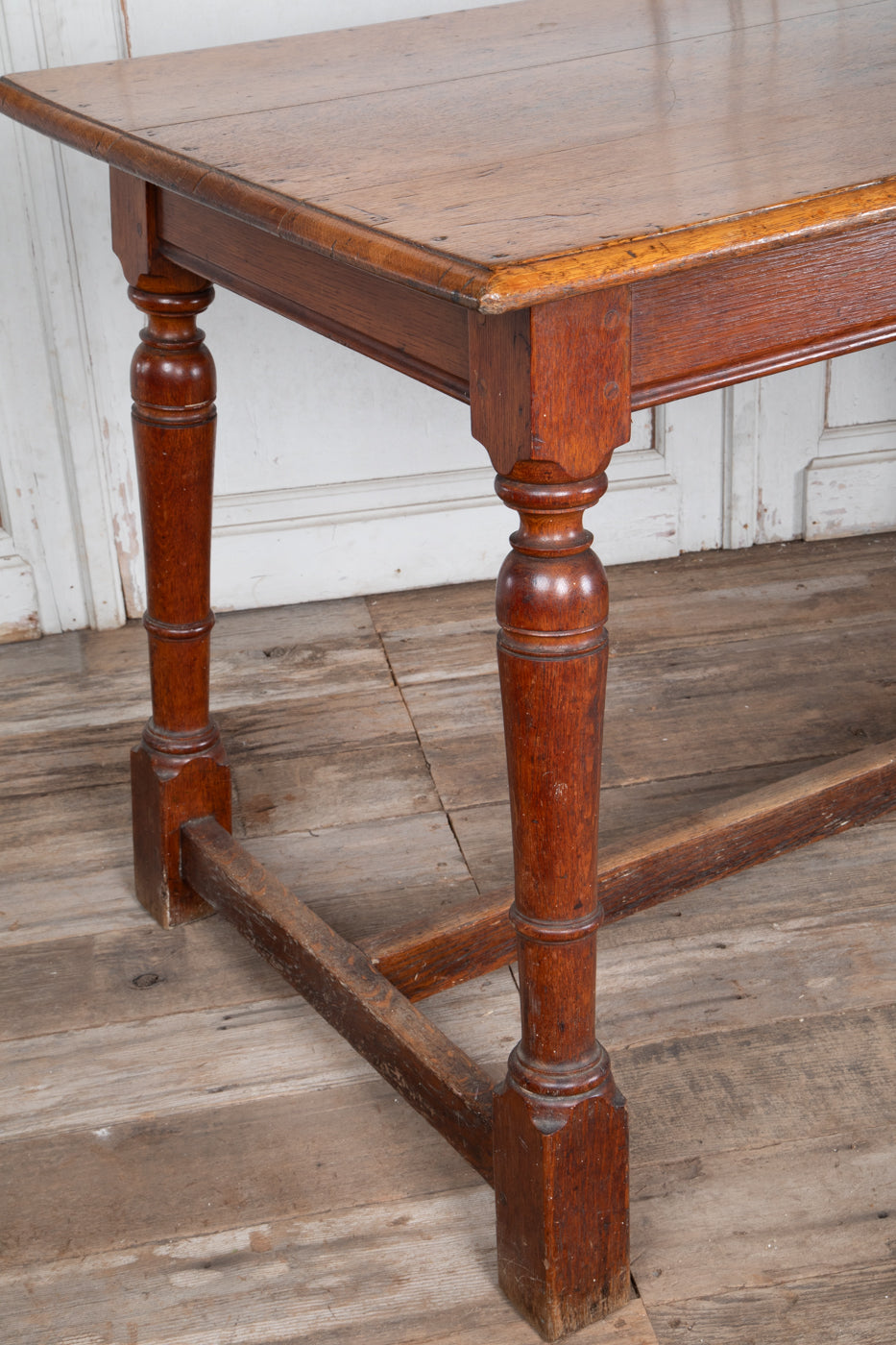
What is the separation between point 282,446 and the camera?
2203 mm

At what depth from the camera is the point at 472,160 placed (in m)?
0.95

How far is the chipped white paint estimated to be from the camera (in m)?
2.00

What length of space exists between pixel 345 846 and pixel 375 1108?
0.43 meters

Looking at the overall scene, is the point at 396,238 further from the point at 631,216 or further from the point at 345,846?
the point at 345,846

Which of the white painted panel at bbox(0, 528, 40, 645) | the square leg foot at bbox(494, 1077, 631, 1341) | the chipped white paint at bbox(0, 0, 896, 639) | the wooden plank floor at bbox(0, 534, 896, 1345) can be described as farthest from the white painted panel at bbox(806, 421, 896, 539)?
the square leg foot at bbox(494, 1077, 631, 1341)

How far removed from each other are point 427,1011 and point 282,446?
112 centimetres

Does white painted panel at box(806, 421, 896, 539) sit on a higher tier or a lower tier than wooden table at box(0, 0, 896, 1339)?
lower

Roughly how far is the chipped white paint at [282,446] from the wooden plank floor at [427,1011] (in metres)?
0.18

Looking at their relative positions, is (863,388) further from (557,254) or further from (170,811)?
(557,254)

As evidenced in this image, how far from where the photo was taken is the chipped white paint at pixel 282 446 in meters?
2.00

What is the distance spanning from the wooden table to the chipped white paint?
0.60 metres

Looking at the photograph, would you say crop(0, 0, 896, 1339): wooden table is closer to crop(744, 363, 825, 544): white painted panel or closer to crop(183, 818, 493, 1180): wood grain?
crop(183, 818, 493, 1180): wood grain

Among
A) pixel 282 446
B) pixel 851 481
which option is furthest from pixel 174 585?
pixel 851 481

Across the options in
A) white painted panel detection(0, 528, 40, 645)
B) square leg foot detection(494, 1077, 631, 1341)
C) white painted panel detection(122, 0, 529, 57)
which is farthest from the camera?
white painted panel detection(0, 528, 40, 645)
